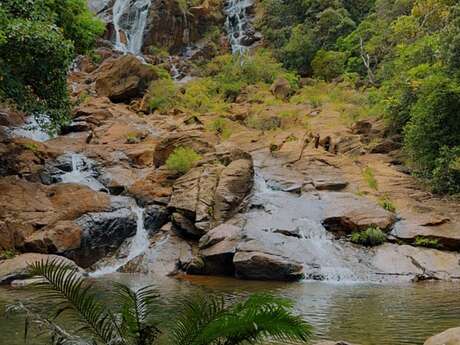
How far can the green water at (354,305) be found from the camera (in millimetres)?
8703

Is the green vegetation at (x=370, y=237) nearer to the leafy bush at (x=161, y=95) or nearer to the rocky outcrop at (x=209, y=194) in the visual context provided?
the rocky outcrop at (x=209, y=194)

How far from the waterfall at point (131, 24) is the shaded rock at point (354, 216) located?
2951 centimetres

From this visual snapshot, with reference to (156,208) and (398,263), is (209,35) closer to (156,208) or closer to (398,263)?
(156,208)

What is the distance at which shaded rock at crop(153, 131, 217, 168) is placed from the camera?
23109mm

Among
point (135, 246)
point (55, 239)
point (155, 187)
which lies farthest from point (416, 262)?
point (55, 239)

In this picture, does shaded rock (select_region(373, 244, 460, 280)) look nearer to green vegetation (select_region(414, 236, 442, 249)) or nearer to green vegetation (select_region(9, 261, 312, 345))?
green vegetation (select_region(414, 236, 442, 249))

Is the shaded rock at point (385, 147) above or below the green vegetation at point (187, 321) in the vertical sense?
below

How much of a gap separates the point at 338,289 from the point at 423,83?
11.5m

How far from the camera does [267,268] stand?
50.2 ft

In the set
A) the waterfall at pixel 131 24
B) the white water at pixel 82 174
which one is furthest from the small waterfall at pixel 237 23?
the white water at pixel 82 174

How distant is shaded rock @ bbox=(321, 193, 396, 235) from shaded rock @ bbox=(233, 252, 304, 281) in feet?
10.2

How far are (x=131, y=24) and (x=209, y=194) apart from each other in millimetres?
30446

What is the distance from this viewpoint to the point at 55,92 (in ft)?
61.7

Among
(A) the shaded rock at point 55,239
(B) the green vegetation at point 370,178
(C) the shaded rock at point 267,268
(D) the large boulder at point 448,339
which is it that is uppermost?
(D) the large boulder at point 448,339
